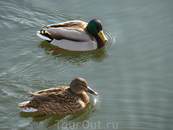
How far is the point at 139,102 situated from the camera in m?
7.64

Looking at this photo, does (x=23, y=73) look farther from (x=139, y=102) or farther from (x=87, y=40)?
(x=139, y=102)

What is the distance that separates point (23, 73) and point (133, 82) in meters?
2.73

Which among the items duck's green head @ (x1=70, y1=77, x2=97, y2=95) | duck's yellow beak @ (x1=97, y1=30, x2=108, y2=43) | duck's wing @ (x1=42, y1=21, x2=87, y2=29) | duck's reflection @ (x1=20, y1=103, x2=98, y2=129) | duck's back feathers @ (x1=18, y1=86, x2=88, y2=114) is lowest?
duck's reflection @ (x1=20, y1=103, x2=98, y2=129)

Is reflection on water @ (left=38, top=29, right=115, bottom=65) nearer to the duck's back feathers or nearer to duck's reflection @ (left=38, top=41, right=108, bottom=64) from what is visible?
duck's reflection @ (left=38, top=41, right=108, bottom=64)

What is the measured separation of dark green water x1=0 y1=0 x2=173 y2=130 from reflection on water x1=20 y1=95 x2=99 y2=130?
0.07ft

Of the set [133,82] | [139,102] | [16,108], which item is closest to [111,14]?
[133,82]

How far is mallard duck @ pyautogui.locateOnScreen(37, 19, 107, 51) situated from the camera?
32.3 feet

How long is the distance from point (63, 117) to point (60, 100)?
0.38m

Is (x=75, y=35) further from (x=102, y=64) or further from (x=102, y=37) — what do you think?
(x=102, y=64)

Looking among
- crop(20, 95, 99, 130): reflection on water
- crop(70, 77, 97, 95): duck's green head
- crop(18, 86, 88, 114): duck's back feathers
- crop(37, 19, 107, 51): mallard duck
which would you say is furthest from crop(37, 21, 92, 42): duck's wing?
crop(20, 95, 99, 130): reflection on water

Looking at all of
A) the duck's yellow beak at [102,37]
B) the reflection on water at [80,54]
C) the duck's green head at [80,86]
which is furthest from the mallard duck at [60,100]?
the duck's yellow beak at [102,37]

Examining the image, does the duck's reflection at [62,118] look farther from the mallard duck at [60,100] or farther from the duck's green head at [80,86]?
the duck's green head at [80,86]

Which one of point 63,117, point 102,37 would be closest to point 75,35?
point 102,37

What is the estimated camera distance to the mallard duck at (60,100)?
7.32 m
